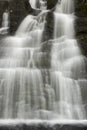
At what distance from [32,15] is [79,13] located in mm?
2807

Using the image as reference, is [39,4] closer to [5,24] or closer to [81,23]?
[5,24]

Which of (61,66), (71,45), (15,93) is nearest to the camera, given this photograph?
(15,93)

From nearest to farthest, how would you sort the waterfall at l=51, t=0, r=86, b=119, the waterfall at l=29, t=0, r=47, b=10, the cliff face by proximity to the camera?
1. the waterfall at l=51, t=0, r=86, b=119
2. the cliff face
3. the waterfall at l=29, t=0, r=47, b=10

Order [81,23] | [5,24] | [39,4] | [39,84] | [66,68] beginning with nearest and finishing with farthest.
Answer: [39,84], [66,68], [81,23], [5,24], [39,4]

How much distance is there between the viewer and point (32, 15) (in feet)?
69.9

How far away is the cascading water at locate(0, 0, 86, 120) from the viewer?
13180 millimetres

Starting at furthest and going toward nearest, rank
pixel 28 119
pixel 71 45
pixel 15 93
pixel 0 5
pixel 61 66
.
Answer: pixel 0 5
pixel 71 45
pixel 61 66
pixel 15 93
pixel 28 119

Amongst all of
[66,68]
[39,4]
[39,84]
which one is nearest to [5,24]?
[39,4]

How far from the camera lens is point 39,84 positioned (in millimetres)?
13805

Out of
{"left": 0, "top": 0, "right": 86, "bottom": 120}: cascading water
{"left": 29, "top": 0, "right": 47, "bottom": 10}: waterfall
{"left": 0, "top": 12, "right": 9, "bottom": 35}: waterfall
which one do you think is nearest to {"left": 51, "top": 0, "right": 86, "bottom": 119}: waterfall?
{"left": 0, "top": 0, "right": 86, "bottom": 120}: cascading water

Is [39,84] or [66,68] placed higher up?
[39,84]

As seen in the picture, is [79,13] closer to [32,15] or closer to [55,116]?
[32,15]

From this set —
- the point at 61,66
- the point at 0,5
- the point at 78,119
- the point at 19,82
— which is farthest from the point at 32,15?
the point at 78,119

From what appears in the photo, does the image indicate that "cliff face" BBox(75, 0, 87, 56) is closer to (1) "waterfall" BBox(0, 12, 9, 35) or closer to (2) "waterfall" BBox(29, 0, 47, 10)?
(2) "waterfall" BBox(29, 0, 47, 10)
